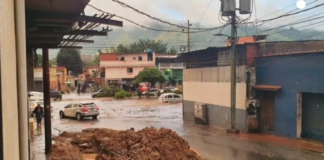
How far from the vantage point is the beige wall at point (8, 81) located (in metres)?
1.56

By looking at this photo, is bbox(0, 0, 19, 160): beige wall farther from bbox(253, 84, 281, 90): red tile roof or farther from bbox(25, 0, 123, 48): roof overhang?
bbox(253, 84, 281, 90): red tile roof

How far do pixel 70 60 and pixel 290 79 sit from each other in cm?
8281

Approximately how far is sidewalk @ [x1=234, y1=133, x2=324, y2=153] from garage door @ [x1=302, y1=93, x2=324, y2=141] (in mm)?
450

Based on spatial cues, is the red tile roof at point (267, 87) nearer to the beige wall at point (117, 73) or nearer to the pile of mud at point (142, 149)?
the pile of mud at point (142, 149)

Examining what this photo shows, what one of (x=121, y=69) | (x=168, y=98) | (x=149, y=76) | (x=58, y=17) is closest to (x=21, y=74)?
(x=58, y=17)

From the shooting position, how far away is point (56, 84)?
2645 inches

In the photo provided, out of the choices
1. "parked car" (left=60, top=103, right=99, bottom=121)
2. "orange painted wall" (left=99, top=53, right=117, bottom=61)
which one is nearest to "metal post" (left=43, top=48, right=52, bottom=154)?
"parked car" (left=60, top=103, right=99, bottom=121)

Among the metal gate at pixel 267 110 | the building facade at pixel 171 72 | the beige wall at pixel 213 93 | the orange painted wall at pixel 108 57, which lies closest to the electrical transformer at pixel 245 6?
the beige wall at pixel 213 93

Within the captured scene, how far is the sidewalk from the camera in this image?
568 inches

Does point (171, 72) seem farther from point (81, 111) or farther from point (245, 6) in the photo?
point (245, 6)

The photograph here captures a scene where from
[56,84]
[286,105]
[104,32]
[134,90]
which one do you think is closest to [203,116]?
[286,105]

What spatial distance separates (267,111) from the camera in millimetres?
18688

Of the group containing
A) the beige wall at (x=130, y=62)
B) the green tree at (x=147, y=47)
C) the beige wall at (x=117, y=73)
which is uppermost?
the green tree at (x=147, y=47)

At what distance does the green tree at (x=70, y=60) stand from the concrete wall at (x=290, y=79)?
79.7 metres
